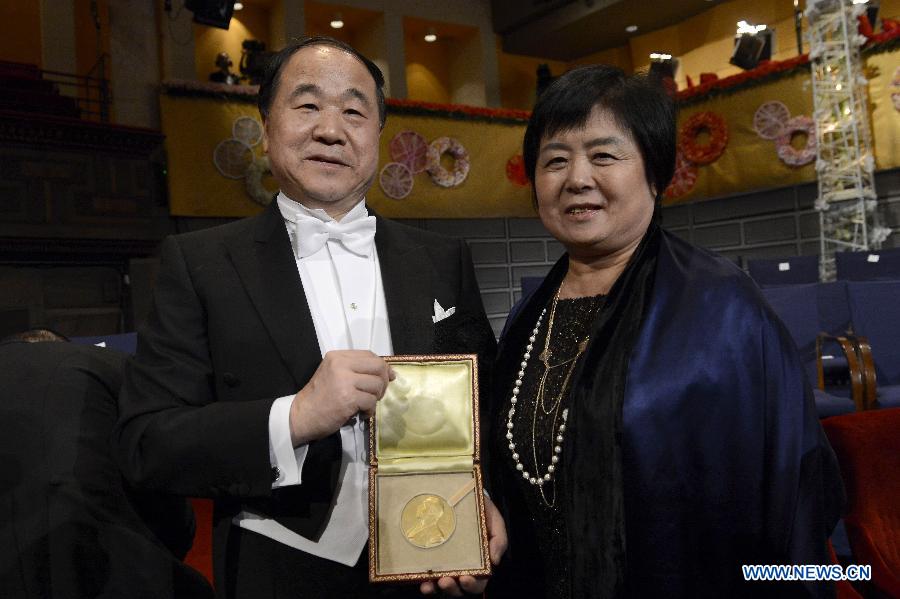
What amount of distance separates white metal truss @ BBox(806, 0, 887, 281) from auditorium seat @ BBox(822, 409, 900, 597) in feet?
22.3

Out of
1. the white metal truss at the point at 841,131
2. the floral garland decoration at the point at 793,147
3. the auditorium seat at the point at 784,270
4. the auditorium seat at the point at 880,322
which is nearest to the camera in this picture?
the auditorium seat at the point at 880,322

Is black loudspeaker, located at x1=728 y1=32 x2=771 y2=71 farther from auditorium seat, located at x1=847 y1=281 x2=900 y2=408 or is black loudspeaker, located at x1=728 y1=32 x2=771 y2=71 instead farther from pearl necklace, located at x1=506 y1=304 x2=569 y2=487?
pearl necklace, located at x1=506 y1=304 x2=569 y2=487

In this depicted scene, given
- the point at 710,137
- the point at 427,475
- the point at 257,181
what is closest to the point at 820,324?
the point at 427,475

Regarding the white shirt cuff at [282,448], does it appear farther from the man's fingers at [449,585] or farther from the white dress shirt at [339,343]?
the man's fingers at [449,585]

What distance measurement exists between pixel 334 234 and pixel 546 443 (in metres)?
0.69

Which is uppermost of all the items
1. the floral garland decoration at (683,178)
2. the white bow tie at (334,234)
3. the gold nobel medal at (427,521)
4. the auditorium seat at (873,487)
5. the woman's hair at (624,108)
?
the floral garland decoration at (683,178)

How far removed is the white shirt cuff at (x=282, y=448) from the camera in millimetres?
1190

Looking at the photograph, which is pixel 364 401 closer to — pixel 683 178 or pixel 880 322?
pixel 880 322

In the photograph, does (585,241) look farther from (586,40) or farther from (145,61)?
(586,40)

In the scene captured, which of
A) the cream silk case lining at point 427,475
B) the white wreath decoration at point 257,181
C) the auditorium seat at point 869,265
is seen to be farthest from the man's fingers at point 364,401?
the white wreath decoration at point 257,181

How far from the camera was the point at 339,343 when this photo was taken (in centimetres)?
142

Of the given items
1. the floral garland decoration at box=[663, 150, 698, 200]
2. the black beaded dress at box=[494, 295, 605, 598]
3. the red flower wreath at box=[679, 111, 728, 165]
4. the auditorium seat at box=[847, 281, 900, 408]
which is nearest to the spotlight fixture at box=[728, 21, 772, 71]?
the red flower wreath at box=[679, 111, 728, 165]

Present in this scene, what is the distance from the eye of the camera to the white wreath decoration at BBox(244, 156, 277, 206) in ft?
27.0

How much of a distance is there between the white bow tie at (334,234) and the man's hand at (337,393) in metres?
0.37
